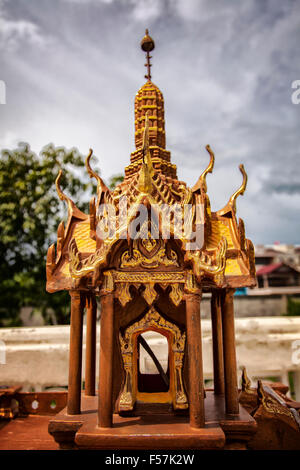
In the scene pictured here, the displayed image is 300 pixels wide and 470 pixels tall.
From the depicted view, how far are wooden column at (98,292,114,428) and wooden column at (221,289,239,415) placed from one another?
5.39 ft

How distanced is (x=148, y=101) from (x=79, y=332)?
4.21 metres

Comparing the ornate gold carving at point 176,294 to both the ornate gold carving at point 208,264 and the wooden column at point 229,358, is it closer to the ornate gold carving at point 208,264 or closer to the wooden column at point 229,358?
the ornate gold carving at point 208,264

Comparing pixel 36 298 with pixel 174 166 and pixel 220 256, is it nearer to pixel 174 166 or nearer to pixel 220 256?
pixel 174 166

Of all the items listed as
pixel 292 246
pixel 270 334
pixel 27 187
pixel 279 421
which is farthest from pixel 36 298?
pixel 292 246

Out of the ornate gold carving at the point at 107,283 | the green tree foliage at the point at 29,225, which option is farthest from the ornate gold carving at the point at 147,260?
the green tree foliage at the point at 29,225

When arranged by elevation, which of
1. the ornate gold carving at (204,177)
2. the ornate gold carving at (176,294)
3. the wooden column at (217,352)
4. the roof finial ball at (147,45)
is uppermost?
the roof finial ball at (147,45)

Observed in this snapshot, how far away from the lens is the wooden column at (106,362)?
13.3 ft

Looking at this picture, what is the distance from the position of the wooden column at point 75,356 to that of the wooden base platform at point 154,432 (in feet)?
0.57

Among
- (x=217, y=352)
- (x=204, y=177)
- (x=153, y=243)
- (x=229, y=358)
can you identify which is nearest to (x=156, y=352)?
(x=217, y=352)

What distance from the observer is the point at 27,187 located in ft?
50.6

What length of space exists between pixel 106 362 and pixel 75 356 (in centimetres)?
78

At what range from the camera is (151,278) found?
439 cm

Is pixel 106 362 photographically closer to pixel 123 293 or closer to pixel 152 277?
pixel 123 293

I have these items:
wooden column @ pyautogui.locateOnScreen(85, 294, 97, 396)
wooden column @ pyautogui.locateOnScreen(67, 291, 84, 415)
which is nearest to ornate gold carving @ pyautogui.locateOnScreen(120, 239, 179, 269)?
wooden column @ pyautogui.locateOnScreen(67, 291, 84, 415)
